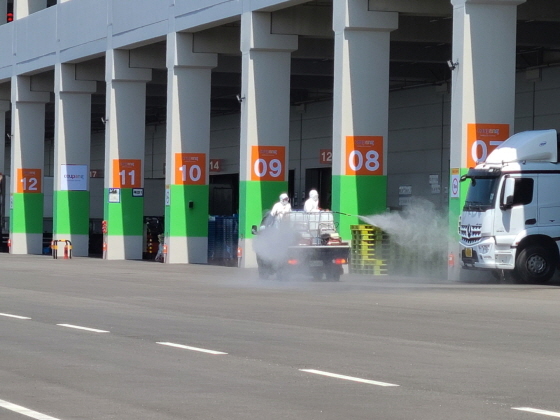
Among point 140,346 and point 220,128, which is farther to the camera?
point 220,128

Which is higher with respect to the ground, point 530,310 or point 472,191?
point 472,191

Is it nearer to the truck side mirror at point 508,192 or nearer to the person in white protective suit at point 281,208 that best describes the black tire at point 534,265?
the truck side mirror at point 508,192

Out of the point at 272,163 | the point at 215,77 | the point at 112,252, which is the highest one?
the point at 215,77

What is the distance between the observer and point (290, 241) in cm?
2870

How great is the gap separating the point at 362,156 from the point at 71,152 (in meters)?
19.1

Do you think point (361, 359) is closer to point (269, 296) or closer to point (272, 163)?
point (269, 296)

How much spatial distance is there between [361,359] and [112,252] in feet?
110

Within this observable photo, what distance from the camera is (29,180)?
2088 inches

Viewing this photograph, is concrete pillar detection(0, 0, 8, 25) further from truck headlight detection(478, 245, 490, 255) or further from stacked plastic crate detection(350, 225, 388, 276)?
truck headlight detection(478, 245, 490, 255)

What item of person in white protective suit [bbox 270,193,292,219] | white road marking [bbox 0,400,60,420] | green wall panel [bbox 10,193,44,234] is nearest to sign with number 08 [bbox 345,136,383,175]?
person in white protective suit [bbox 270,193,292,219]

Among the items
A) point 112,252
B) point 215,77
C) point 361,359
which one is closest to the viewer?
point 361,359

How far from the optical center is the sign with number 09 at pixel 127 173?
44.2 m

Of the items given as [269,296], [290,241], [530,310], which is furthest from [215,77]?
[530,310]

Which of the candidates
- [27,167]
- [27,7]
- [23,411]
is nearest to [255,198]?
[27,167]
